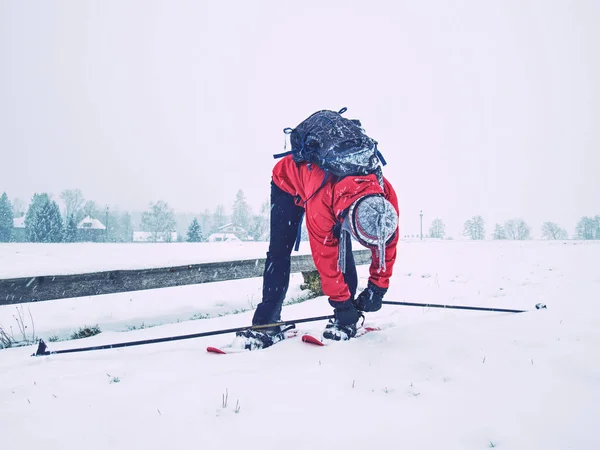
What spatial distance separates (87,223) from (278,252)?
239 feet

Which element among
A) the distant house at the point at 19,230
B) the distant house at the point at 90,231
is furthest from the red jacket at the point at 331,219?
the distant house at the point at 19,230

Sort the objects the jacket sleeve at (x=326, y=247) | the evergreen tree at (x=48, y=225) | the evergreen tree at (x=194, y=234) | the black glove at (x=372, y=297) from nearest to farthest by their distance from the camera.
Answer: the jacket sleeve at (x=326, y=247)
the black glove at (x=372, y=297)
the evergreen tree at (x=48, y=225)
the evergreen tree at (x=194, y=234)

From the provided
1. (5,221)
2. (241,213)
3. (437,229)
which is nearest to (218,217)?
(241,213)

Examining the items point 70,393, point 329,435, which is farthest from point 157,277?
point 329,435

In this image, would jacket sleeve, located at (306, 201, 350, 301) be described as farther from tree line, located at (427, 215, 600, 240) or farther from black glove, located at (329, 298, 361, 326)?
tree line, located at (427, 215, 600, 240)

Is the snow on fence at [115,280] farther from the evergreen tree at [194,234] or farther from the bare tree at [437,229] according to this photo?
the bare tree at [437,229]

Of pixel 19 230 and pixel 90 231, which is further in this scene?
pixel 19 230

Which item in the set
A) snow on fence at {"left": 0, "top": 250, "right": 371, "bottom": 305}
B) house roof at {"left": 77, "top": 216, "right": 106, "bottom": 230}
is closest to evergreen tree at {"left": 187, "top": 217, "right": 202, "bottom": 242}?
house roof at {"left": 77, "top": 216, "right": 106, "bottom": 230}

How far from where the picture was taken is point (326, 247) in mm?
2523

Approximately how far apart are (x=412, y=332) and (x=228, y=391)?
150 cm

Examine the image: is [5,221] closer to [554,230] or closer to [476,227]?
[476,227]

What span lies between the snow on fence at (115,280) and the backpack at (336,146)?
7.39 ft

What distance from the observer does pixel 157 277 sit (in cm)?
396

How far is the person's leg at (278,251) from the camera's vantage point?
3061 mm
